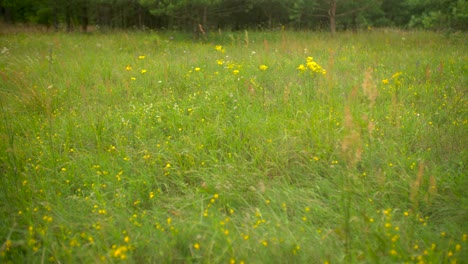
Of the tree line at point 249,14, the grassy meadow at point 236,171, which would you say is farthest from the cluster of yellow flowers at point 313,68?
the tree line at point 249,14

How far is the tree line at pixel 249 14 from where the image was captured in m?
10.4

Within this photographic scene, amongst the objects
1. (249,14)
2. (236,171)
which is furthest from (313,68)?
(249,14)

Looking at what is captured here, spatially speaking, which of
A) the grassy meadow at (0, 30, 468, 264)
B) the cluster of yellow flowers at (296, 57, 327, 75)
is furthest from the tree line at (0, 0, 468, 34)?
the grassy meadow at (0, 30, 468, 264)

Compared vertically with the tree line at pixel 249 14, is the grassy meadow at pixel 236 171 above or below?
below

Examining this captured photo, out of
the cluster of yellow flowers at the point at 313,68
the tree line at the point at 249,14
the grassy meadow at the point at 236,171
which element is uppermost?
the tree line at the point at 249,14

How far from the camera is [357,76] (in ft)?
17.5

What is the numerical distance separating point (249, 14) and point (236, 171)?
18.4 metres

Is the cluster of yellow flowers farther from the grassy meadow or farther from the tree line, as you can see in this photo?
the tree line

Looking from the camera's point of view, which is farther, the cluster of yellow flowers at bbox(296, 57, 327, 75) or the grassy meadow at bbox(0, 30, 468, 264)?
the cluster of yellow flowers at bbox(296, 57, 327, 75)

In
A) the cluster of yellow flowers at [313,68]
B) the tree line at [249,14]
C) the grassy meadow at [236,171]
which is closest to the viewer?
the grassy meadow at [236,171]

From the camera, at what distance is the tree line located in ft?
34.1

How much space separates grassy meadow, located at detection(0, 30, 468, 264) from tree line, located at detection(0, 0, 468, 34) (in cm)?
647

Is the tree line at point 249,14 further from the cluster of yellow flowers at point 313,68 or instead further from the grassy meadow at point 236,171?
the grassy meadow at point 236,171

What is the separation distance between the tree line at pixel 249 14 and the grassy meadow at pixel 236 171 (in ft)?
21.2
